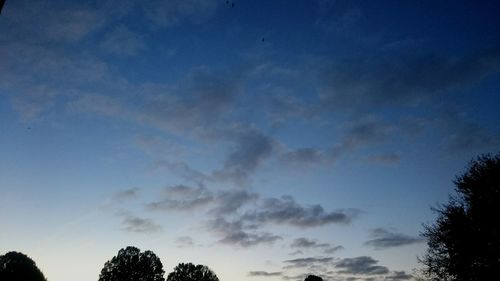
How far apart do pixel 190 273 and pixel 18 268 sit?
44167mm

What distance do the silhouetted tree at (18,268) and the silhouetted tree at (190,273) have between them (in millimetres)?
35862

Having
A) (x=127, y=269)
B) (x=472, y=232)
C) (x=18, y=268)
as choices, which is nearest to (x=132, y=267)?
(x=127, y=269)

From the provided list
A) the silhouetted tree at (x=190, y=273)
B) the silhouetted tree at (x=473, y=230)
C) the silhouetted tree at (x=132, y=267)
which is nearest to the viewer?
the silhouetted tree at (x=473, y=230)

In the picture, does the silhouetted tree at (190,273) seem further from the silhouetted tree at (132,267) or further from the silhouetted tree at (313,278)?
the silhouetted tree at (313,278)

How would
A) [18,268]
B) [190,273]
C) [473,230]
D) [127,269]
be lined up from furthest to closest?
1. [190,273]
2. [127,269]
3. [18,268]
4. [473,230]

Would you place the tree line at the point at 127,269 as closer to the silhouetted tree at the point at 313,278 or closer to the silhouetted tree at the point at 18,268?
the silhouetted tree at the point at 18,268

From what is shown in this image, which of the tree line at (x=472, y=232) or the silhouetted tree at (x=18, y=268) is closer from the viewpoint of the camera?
the tree line at (x=472, y=232)

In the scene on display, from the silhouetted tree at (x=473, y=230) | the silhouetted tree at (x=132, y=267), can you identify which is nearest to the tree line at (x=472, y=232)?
the silhouetted tree at (x=473, y=230)

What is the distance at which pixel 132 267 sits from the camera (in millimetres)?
79250

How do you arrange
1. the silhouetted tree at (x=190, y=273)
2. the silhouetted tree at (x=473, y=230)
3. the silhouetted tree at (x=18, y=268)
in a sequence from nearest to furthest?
the silhouetted tree at (x=473, y=230) < the silhouetted tree at (x=18, y=268) < the silhouetted tree at (x=190, y=273)

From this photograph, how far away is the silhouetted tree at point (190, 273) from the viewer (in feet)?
317

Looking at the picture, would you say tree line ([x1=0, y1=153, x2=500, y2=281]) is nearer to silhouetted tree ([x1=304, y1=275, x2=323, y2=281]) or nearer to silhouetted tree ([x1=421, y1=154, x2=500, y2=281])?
silhouetted tree ([x1=421, y1=154, x2=500, y2=281])

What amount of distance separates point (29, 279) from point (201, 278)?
147ft

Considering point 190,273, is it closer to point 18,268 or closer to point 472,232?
point 18,268
